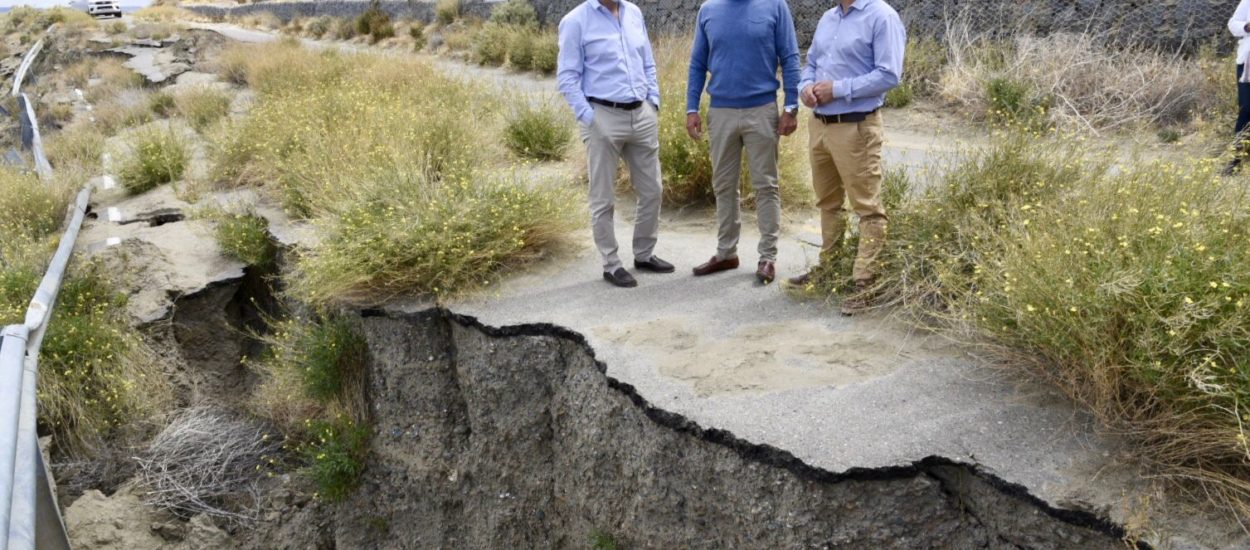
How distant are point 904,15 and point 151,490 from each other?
1076cm

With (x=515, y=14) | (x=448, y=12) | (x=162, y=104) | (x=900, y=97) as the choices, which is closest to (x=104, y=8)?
(x=448, y=12)

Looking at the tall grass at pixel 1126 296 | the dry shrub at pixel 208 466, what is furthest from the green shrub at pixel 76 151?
the tall grass at pixel 1126 296

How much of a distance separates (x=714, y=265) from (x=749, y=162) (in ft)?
2.58

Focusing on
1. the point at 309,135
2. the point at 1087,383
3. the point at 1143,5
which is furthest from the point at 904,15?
the point at 1087,383

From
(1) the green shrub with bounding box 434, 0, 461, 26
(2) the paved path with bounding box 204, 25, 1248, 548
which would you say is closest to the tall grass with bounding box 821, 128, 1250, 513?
(2) the paved path with bounding box 204, 25, 1248, 548

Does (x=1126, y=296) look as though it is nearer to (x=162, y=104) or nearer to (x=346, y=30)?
(x=162, y=104)

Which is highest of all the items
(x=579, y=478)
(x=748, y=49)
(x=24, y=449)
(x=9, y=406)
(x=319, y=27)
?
(x=748, y=49)

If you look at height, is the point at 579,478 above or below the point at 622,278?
below

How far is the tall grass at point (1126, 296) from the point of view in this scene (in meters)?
3.11

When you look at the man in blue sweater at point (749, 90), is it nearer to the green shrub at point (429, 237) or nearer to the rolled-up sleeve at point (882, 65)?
the rolled-up sleeve at point (882, 65)

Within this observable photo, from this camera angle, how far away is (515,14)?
2003 centimetres

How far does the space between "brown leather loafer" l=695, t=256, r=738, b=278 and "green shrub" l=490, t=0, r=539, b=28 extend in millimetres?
14725

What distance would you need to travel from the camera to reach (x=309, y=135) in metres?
8.54

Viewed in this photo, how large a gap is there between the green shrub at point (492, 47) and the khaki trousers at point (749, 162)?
44.1 ft
